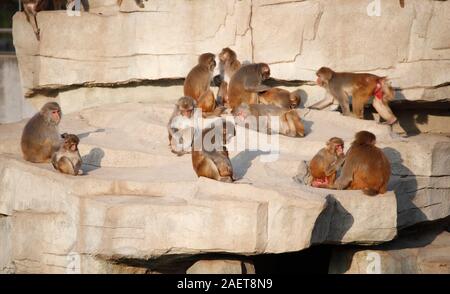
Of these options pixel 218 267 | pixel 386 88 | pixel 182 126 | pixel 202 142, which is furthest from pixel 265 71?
pixel 218 267

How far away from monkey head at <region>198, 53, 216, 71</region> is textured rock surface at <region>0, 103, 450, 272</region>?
1.12 metres

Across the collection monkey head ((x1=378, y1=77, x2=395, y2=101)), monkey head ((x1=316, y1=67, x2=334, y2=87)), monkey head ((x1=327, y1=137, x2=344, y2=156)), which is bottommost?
monkey head ((x1=327, y1=137, x2=344, y2=156))

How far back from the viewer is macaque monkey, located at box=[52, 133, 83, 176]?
13.0m

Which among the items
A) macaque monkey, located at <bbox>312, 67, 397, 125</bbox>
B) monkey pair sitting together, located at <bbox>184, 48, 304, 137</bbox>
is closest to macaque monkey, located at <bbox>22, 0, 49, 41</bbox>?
monkey pair sitting together, located at <bbox>184, 48, 304, 137</bbox>

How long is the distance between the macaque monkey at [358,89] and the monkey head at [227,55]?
1.43 meters

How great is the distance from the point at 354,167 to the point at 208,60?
3536 mm

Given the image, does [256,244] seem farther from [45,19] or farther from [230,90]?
[45,19]

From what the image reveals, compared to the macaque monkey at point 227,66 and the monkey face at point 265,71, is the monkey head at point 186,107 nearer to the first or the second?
the monkey face at point 265,71

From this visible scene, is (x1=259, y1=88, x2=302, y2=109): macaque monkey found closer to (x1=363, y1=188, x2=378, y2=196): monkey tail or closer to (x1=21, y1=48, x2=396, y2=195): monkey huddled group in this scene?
(x1=21, y1=48, x2=396, y2=195): monkey huddled group

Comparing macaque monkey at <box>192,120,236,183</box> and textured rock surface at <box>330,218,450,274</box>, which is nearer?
macaque monkey at <box>192,120,236,183</box>

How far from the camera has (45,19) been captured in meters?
16.9

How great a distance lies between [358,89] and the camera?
14836 mm

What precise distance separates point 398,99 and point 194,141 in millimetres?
4564

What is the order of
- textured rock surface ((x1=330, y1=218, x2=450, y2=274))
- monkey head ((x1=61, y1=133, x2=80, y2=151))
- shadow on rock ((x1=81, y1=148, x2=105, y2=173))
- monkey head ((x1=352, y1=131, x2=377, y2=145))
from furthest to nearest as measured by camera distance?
shadow on rock ((x1=81, y1=148, x2=105, y2=173)) < textured rock surface ((x1=330, y1=218, x2=450, y2=274)) < monkey head ((x1=61, y1=133, x2=80, y2=151)) < monkey head ((x1=352, y1=131, x2=377, y2=145))
